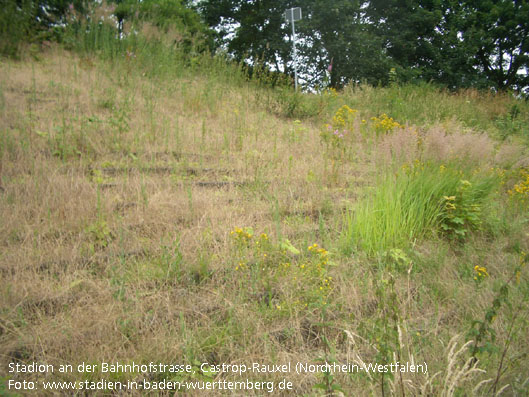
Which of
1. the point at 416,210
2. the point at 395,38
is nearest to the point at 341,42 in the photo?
the point at 395,38

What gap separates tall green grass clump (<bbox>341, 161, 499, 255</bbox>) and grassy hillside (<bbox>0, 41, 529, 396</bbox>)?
0.7 inches

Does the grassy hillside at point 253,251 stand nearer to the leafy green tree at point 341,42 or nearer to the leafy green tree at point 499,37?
the leafy green tree at point 341,42

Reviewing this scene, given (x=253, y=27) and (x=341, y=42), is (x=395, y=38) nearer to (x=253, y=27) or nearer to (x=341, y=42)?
(x=341, y=42)

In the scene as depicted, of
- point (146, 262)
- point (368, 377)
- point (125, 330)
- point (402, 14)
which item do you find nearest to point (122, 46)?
point (146, 262)

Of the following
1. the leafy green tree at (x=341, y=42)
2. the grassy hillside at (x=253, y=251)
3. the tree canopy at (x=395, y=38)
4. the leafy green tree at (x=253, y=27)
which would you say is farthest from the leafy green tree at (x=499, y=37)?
the grassy hillside at (x=253, y=251)

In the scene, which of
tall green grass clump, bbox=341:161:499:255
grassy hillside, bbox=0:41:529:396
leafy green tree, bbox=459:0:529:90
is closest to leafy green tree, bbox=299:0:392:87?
leafy green tree, bbox=459:0:529:90

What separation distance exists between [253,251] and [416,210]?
1480 millimetres

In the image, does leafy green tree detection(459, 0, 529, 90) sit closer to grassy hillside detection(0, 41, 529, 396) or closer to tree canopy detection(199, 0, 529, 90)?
tree canopy detection(199, 0, 529, 90)

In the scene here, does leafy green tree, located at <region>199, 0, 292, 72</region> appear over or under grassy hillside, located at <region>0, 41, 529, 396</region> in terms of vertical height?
over

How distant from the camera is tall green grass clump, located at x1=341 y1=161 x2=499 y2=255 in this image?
2.65 metres

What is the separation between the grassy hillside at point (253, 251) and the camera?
156 cm

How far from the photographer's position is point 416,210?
290cm

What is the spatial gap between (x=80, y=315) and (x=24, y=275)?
1.88ft

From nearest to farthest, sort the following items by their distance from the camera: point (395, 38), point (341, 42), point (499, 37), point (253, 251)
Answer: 1. point (253, 251)
2. point (341, 42)
3. point (395, 38)
4. point (499, 37)
